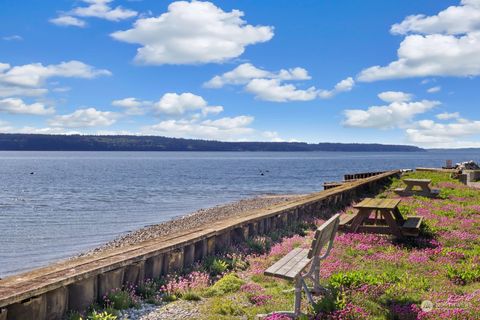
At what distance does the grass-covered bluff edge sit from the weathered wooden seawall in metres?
0.25

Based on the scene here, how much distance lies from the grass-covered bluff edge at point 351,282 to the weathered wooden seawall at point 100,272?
25cm

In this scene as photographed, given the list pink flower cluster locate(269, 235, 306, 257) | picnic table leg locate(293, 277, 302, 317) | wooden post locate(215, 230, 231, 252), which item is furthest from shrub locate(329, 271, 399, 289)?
wooden post locate(215, 230, 231, 252)

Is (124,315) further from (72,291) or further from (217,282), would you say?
(217,282)

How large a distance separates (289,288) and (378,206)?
17.9ft

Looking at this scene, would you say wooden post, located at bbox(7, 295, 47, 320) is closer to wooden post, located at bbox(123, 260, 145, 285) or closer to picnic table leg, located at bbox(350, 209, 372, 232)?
wooden post, located at bbox(123, 260, 145, 285)

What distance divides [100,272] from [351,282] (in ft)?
14.5

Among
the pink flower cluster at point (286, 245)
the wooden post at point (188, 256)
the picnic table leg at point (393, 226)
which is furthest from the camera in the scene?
the picnic table leg at point (393, 226)

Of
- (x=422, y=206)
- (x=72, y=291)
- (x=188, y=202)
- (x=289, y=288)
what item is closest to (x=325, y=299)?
(x=289, y=288)

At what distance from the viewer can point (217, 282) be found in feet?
30.2

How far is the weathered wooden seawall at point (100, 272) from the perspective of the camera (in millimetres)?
6426

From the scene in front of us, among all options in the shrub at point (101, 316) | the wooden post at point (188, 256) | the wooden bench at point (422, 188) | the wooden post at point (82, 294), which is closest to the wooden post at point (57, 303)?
the wooden post at point (82, 294)

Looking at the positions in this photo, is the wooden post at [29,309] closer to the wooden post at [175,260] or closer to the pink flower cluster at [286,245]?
the wooden post at [175,260]

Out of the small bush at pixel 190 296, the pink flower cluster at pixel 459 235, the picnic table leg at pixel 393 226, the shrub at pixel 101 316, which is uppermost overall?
the picnic table leg at pixel 393 226

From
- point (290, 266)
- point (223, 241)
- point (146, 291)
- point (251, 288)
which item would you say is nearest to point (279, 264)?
point (290, 266)
